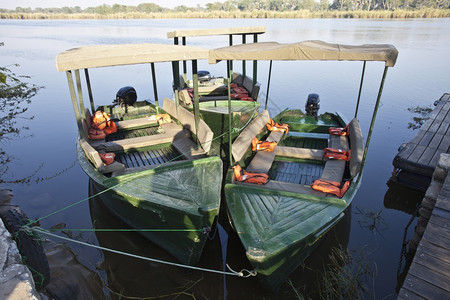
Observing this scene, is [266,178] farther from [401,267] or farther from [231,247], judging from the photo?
[401,267]

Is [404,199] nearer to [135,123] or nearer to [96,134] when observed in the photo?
[135,123]

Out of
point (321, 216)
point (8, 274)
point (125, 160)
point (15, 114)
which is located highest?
point (8, 274)

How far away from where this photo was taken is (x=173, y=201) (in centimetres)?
484

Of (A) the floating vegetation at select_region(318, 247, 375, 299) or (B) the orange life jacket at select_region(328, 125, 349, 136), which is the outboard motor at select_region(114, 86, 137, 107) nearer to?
(B) the orange life jacket at select_region(328, 125, 349, 136)

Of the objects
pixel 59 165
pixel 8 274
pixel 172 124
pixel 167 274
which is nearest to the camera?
pixel 8 274

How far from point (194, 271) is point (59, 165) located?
271 inches

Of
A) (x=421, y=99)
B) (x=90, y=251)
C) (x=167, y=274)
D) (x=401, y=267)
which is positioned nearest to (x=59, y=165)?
(x=90, y=251)

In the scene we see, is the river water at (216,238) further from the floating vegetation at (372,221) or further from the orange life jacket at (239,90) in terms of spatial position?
the orange life jacket at (239,90)

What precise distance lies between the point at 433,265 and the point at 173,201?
11.8 feet

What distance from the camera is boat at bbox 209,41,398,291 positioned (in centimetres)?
420

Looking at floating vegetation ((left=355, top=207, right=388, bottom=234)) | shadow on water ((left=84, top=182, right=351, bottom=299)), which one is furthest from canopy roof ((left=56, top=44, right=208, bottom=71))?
floating vegetation ((left=355, top=207, right=388, bottom=234))

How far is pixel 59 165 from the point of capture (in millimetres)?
9812

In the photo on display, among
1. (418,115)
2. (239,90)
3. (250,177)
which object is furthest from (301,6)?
(250,177)

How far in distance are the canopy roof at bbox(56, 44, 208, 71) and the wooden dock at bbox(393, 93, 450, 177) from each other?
5387 mm
